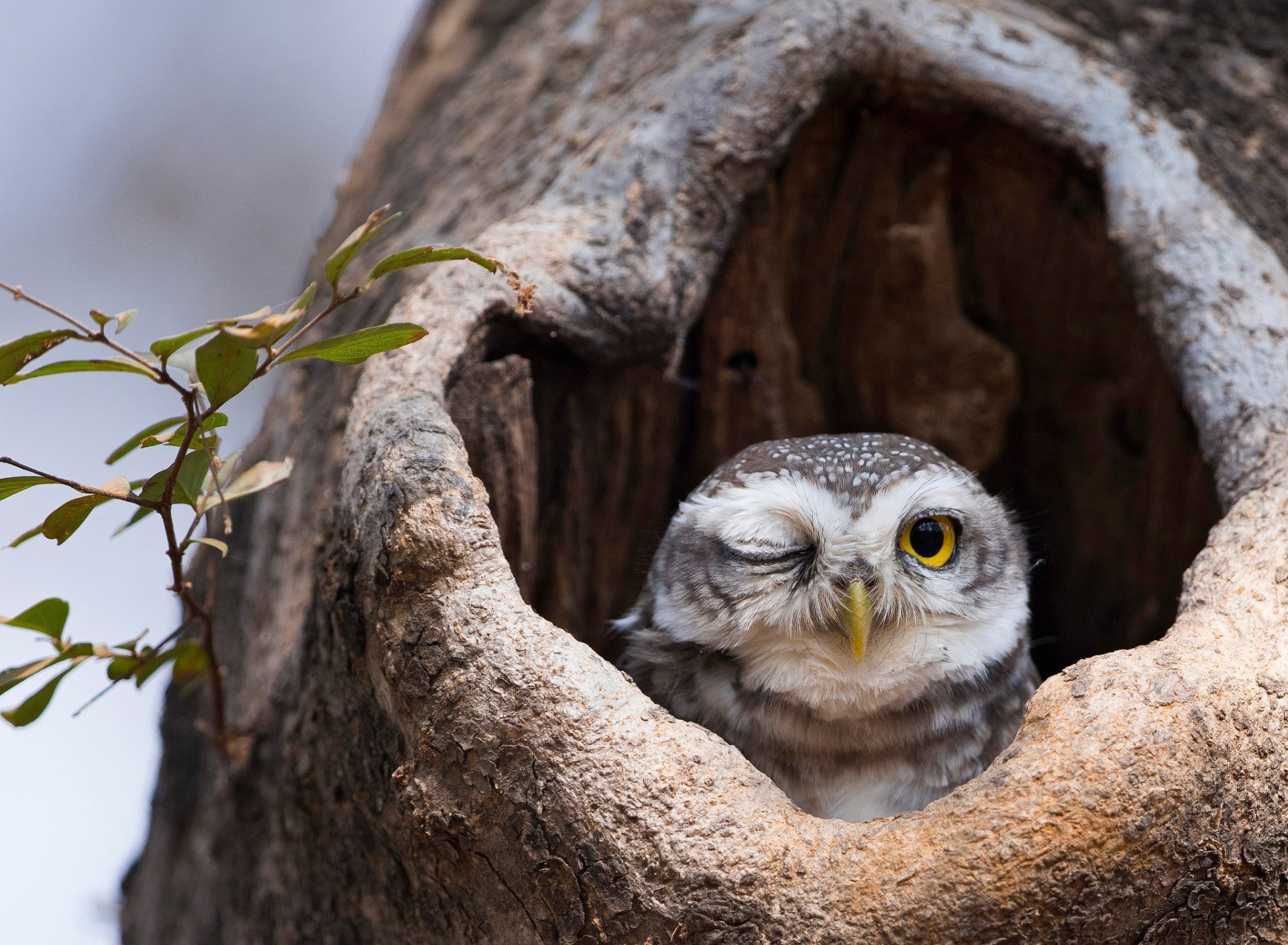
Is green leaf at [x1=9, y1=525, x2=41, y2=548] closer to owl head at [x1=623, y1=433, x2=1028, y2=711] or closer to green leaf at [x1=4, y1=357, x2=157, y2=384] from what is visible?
green leaf at [x1=4, y1=357, x2=157, y2=384]

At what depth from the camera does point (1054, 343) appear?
318cm

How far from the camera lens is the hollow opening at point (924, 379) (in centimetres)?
278

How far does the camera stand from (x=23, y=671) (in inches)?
66.0

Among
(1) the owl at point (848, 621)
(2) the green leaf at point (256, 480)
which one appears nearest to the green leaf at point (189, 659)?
(2) the green leaf at point (256, 480)

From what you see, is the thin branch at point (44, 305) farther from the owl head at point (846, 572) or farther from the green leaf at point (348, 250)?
the owl head at point (846, 572)

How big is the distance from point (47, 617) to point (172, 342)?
2.15 feet

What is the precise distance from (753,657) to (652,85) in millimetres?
1496

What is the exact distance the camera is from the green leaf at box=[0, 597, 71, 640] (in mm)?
1711

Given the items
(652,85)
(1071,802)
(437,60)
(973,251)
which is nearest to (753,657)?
(1071,802)

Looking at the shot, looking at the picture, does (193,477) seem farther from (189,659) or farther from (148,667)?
(189,659)

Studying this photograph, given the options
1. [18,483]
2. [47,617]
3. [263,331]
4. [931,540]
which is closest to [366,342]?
[263,331]

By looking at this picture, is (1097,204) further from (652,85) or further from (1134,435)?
(652,85)

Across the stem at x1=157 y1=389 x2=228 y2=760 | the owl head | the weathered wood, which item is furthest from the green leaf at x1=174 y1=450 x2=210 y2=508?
the owl head

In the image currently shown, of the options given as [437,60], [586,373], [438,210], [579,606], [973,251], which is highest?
[437,60]
